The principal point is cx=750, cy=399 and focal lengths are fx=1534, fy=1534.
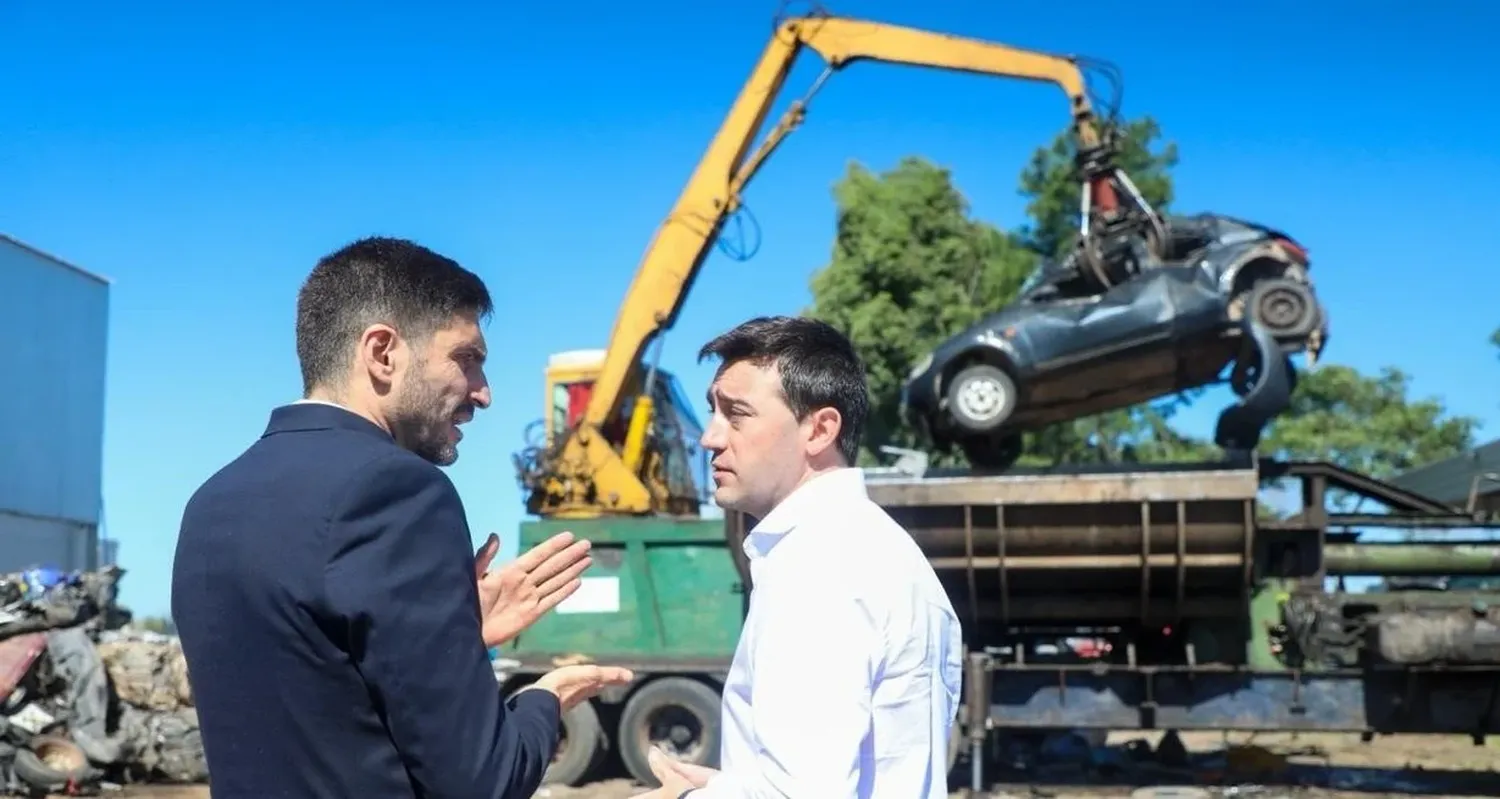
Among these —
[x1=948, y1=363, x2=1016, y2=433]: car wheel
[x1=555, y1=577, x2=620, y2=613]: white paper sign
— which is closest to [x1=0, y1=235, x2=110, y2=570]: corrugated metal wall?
[x1=555, y1=577, x2=620, y2=613]: white paper sign

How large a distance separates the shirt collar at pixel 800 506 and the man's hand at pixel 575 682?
11.8 inches

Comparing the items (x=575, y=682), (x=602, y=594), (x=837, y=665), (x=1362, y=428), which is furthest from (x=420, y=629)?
(x=1362, y=428)

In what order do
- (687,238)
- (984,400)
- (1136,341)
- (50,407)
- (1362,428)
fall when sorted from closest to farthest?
(1136,341) < (984,400) < (687,238) < (50,407) < (1362,428)

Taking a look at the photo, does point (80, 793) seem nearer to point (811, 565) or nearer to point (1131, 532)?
point (1131, 532)

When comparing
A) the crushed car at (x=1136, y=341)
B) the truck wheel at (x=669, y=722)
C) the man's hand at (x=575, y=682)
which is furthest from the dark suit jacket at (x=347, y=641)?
the truck wheel at (x=669, y=722)

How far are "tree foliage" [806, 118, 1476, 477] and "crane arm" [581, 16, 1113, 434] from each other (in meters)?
9.00

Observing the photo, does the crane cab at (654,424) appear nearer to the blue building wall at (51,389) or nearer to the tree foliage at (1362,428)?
the blue building wall at (51,389)

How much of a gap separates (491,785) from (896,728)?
25.5 inches

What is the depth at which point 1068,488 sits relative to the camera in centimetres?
1022

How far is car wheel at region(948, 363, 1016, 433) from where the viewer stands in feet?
37.8

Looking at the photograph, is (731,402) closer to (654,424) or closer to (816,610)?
(816,610)

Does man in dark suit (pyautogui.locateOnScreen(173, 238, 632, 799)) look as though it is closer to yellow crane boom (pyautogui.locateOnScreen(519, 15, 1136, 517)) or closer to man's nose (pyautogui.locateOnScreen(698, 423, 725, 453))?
man's nose (pyautogui.locateOnScreen(698, 423, 725, 453))

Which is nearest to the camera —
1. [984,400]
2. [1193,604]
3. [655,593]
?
[1193,604]

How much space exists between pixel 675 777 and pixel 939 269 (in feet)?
77.6
